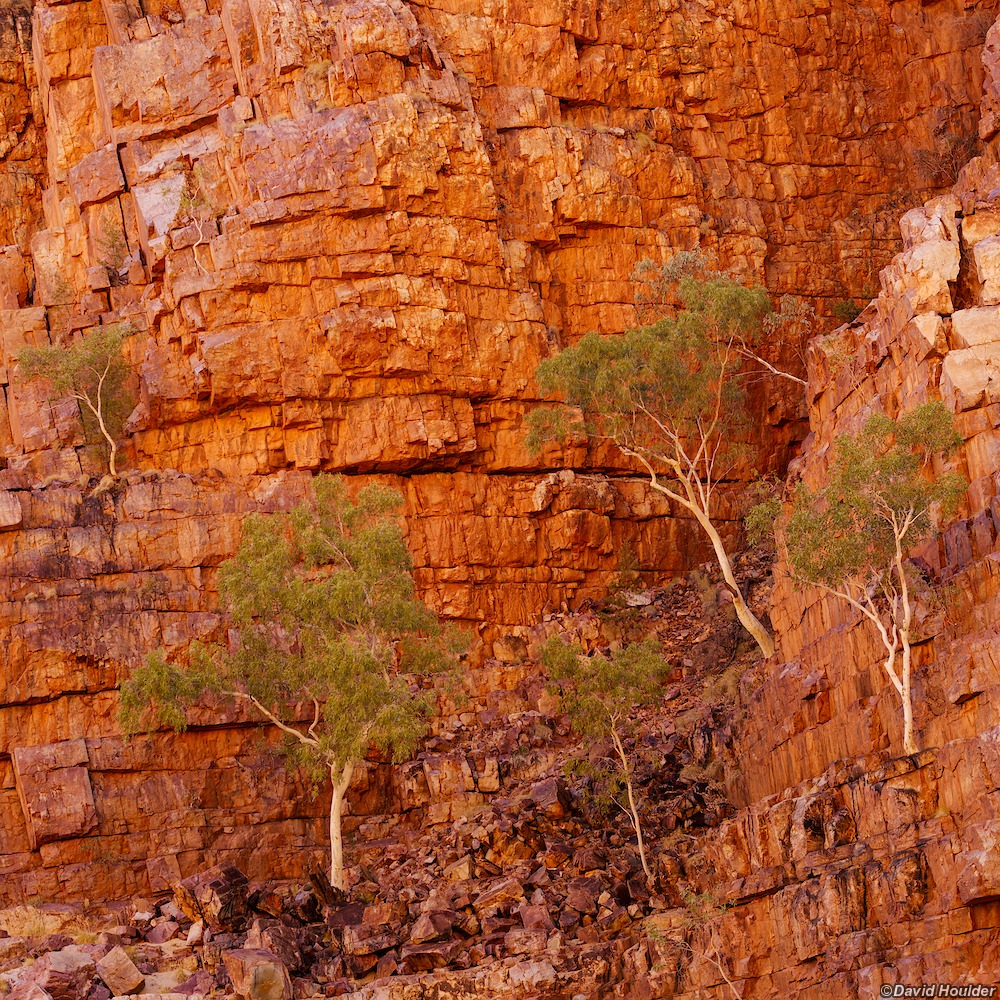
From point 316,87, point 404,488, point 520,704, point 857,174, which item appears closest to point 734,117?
point 857,174

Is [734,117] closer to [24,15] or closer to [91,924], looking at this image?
[24,15]

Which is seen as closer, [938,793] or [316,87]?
[938,793]

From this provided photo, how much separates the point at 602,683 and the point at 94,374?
19.1 m

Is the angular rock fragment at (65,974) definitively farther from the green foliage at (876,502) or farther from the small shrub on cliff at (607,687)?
the green foliage at (876,502)

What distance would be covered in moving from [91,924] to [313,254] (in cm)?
1965

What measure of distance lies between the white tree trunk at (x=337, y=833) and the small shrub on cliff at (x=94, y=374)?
43.6 feet

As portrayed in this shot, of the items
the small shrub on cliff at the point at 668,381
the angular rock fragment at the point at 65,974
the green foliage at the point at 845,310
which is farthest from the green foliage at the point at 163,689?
the green foliage at the point at 845,310

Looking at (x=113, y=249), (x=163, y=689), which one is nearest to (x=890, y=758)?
(x=163, y=689)

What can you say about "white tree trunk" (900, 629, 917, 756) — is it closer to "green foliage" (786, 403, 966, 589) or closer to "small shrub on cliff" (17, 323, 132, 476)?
"green foliage" (786, 403, 966, 589)

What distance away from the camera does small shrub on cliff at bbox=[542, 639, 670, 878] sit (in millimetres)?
38844

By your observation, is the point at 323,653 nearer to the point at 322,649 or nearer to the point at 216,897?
the point at 322,649

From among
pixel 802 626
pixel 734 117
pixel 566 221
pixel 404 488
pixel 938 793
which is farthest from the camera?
pixel 734 117

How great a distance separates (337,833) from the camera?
1555 inches

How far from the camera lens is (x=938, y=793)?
93.5 feet
